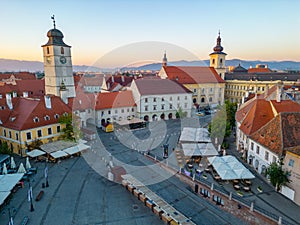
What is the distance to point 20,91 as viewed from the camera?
5881cm

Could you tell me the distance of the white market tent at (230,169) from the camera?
23156 millimetres

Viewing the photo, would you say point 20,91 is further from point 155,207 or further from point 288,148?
point 288,148

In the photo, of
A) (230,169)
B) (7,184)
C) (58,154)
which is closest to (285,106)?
(230,169)

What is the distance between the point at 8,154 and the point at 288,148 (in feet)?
106

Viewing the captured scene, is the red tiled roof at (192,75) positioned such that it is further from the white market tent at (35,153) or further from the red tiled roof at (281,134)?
the white market tent at (35,153)

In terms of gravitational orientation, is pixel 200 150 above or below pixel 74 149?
above

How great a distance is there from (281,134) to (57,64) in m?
41.7

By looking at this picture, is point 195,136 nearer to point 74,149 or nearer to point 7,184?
point 74,149

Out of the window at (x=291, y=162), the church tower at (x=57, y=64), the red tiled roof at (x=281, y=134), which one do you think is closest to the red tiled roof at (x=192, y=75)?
the church tower at (x=57, y=64)

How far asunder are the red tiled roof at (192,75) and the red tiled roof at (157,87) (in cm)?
896

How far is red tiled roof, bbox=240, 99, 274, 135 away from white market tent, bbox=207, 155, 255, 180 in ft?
18.5

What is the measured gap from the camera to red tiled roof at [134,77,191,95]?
172 ft

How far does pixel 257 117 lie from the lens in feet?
99.0

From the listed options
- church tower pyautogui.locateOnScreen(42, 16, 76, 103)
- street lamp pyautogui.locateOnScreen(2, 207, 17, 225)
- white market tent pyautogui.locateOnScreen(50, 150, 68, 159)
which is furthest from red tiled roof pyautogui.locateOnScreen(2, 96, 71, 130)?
street lamp pyautogui.locateOnScreen(2, 207, 17, 225)
